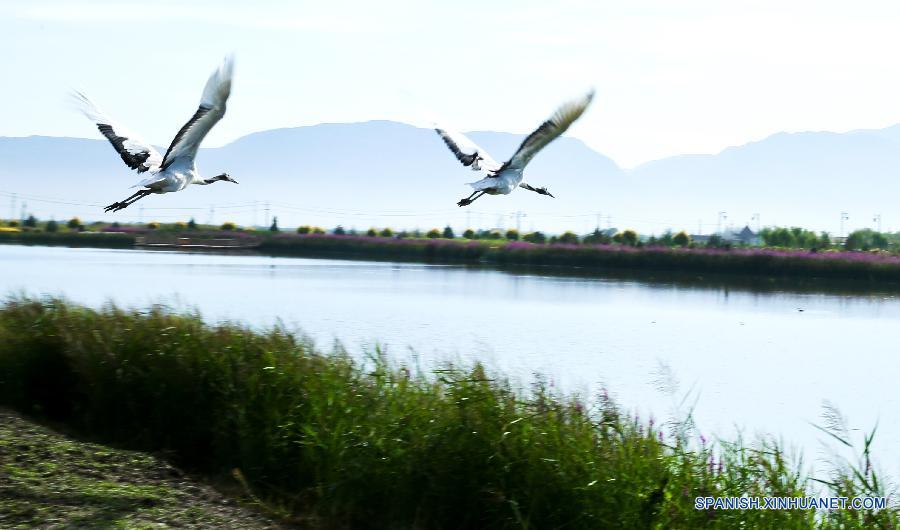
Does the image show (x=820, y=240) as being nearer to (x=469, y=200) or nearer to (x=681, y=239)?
(x=681, y=239)

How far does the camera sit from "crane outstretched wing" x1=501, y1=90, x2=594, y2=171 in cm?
1100

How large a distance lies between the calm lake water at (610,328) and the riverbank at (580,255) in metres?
5.89

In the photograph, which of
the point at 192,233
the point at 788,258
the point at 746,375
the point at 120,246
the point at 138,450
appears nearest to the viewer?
the point at 138,450

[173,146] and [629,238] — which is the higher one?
[173,146]

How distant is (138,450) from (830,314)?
29774 mm

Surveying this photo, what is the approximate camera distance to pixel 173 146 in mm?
11500

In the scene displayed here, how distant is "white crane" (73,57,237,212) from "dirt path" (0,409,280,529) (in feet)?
9.78

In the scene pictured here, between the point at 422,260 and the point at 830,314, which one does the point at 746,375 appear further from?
the point at 422,260

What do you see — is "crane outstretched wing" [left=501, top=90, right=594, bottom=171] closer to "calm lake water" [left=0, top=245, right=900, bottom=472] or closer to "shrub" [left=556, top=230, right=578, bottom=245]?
"calm lake water" [left=0, top=245, right=900, bottom=472]

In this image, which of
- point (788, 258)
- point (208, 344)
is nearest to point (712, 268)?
point (788, 258)

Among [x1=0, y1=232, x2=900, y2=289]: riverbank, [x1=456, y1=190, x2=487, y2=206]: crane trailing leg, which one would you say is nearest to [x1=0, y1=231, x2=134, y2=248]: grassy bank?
[x1=0, y1=232, x2=900, y2=289]: riverbank

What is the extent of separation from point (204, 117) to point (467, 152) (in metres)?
3.57

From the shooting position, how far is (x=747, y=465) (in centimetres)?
876

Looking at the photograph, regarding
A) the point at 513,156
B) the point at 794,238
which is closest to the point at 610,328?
the point at 513,156
